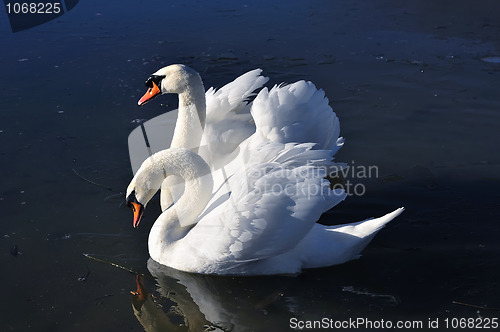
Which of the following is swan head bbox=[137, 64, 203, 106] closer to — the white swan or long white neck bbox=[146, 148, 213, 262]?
the white swan

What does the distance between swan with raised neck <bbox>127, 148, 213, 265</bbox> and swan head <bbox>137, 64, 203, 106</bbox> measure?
118 centimetres

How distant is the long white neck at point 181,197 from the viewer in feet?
18.4

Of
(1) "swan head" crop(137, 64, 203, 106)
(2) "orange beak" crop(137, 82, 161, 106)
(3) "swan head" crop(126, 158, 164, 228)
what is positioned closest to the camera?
(3) "swan head" crop(126, 158, 164, 228)

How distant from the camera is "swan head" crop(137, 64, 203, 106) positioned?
6594mm

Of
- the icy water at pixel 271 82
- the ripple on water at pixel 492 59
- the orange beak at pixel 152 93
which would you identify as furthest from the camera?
the ripple on water at pixel 492 59

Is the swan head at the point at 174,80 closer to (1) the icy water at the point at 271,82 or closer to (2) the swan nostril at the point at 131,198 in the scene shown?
(1) the icy water at the point at 271,82

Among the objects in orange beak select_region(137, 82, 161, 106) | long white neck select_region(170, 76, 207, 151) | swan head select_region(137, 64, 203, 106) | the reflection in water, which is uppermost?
swan head select_region(137, 64, 203, 106)

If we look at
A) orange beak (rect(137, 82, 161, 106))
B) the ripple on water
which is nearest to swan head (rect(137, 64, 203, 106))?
orange beak (rect(137, 82, 161, 106))

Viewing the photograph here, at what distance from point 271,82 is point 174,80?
2.75m

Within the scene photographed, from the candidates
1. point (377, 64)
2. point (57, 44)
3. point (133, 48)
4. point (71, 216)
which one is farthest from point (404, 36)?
point (71, 216)

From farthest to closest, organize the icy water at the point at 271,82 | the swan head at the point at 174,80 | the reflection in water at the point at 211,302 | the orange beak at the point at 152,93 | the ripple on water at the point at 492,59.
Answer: the ripple on water at the point at 492,59 < the orange beak at the point at 152,93 < the swan head at the point at 174,80 < the icy water at the point at 271,82 < the reflection in water at the point at 211,302

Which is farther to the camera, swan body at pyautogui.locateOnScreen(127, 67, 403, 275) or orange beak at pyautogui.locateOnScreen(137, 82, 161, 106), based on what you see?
orange beak at pyautogui.locateOnScreen(137, 82, 161, 106)

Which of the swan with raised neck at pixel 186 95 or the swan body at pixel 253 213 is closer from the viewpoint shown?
the swan body at pixel 253 213

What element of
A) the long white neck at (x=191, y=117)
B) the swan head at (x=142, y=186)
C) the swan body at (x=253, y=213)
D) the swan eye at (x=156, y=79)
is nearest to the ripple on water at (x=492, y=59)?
the swan body at (x=253, y=213)
